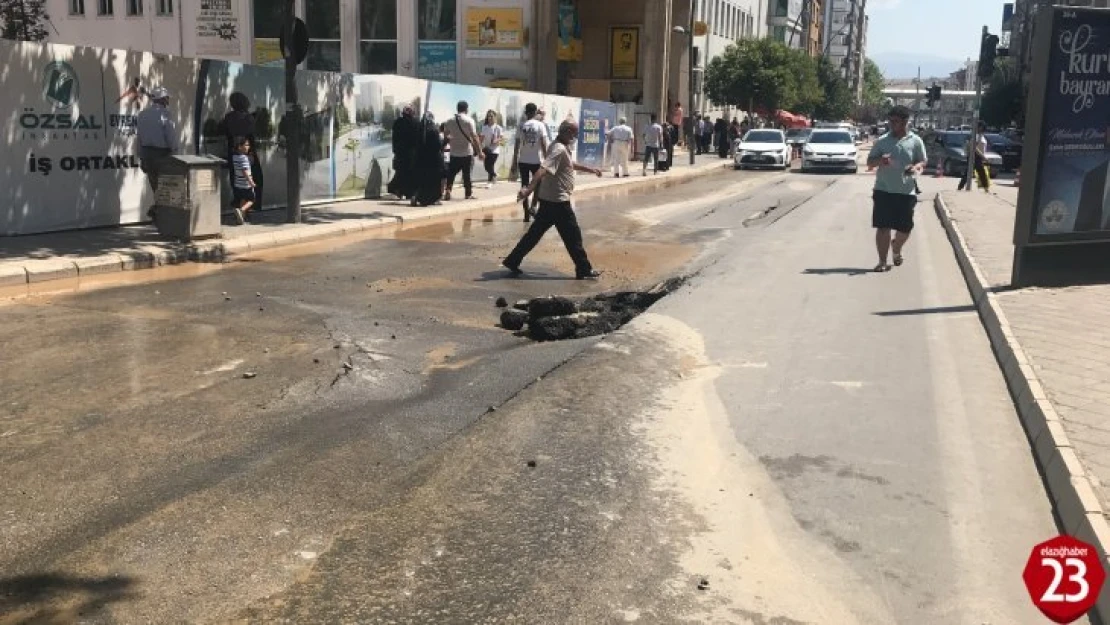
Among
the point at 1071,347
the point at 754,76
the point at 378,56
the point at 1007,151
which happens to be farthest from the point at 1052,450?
the point at 754,76

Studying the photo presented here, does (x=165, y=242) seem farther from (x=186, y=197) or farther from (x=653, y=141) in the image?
(x=653, y=141)

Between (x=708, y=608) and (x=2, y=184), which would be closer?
(x=708, y=608)

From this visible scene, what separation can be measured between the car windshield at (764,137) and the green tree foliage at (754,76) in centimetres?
2083

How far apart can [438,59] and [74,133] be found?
34.5 meters

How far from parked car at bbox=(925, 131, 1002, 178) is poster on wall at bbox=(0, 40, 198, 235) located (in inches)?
1175

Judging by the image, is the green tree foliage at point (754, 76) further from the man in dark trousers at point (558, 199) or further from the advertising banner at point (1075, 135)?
the man in dark trousers at point (558, 199)

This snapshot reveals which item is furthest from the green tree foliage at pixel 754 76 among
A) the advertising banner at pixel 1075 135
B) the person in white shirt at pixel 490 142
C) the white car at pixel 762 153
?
the advertising banner at pixel 1075 135

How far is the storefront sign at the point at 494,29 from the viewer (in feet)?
147

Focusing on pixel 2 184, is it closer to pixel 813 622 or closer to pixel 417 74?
pixel 813 622

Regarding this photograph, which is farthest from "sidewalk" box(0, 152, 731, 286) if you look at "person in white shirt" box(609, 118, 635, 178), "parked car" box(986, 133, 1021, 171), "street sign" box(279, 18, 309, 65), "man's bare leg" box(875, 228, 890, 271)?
"parked car" box(986, 133, 1021, 171)

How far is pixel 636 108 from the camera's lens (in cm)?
4334

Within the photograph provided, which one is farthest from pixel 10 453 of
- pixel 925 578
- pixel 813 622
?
pixel 925 578

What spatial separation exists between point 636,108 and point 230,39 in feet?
66.3

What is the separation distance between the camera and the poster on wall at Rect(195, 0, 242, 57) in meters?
47.9
